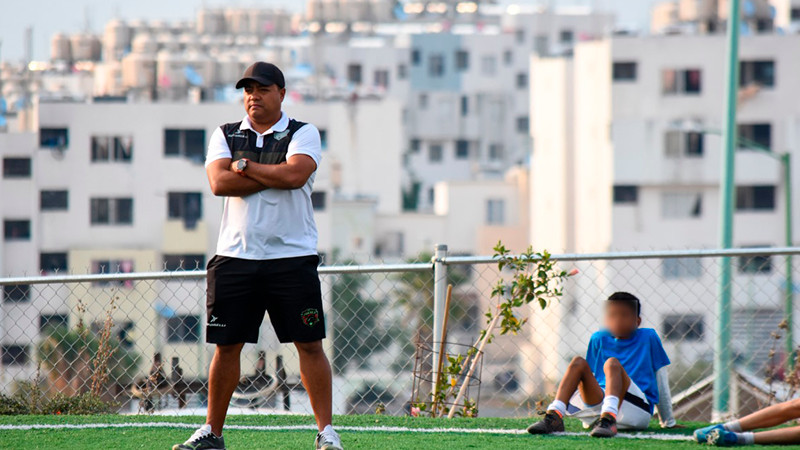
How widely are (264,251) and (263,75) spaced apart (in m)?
0.76

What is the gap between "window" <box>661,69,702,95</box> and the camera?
50.9 m

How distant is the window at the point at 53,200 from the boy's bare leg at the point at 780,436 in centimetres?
4894

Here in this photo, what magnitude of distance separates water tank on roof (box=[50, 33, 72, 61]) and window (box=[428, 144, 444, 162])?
24.9 m

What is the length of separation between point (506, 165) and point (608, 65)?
116ft

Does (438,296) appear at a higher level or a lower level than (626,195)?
lower

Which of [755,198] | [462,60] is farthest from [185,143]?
[462,60]

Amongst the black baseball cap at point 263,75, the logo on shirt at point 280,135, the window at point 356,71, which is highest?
the window at point 356,71

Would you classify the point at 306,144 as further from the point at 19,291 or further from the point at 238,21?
the point at 238,21

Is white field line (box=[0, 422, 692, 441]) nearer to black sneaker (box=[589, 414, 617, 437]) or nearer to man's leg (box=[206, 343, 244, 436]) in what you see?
black sneaker (box=[589, 414, 617, 437])

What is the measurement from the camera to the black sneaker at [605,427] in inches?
253

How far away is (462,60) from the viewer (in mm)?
88750

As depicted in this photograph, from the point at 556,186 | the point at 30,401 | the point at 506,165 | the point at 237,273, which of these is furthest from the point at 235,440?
the point at 506,165

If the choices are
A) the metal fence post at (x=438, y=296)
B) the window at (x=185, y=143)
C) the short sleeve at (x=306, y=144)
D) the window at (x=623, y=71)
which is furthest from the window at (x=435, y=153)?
the short sleeve at (x=306, y=144)

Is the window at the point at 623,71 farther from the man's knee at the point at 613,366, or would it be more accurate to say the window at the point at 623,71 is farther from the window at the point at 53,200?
the man's knee at the point at 613,366
